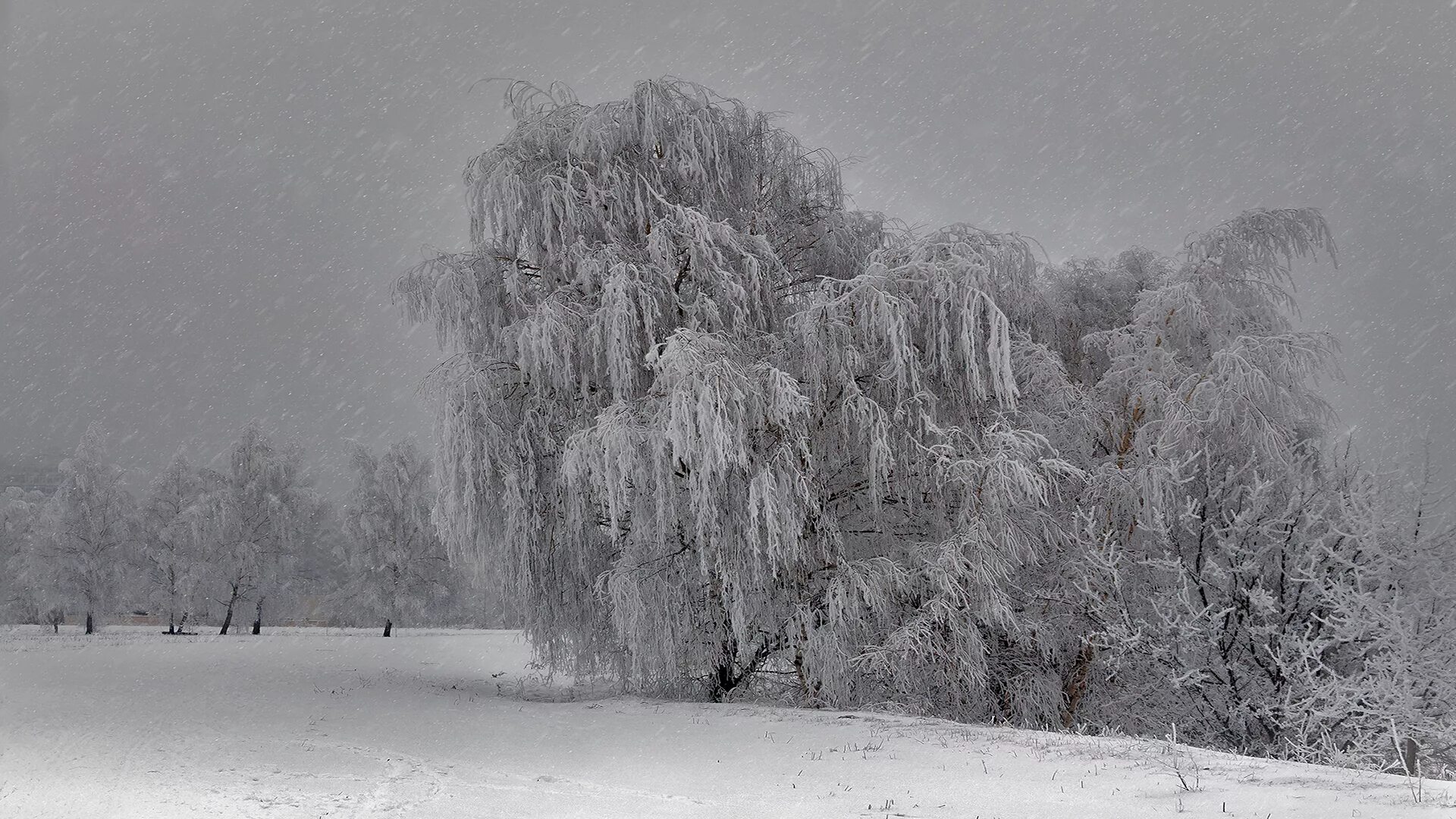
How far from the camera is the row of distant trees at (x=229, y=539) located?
3491cm

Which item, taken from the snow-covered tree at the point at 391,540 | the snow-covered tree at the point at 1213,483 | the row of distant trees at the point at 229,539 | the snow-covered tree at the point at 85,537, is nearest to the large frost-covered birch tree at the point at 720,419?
the snow-covered tree at the point at 1213,483

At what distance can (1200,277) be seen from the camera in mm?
14406

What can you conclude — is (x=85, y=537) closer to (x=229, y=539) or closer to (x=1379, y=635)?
(x=229, y=539)

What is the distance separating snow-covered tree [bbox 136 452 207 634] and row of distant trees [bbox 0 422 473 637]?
0.05 metres

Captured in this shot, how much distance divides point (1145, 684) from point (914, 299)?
597 cm

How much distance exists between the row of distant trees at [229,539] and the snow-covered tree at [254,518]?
42mm

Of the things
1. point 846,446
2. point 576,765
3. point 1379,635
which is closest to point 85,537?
point 846,446

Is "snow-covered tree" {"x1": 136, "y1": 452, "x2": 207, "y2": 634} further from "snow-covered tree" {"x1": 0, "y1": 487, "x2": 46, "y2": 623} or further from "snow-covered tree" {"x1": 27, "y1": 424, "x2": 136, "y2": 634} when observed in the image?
"snow-covered tree" {"x1": 0, "y1": 487, "x2": 46, "y2": 623}

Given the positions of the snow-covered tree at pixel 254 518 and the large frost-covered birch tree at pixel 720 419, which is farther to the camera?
the snow-covered tree at pixel 254 518

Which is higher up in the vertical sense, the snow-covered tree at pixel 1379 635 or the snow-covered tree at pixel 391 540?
the snow-covered tree at pixel 391 540

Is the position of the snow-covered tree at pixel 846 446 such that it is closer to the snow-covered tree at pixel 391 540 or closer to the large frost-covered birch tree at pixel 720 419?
the large frost-covered birch tree at pixel 720 419

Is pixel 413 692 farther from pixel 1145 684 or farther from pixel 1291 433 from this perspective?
pixel 1291 433

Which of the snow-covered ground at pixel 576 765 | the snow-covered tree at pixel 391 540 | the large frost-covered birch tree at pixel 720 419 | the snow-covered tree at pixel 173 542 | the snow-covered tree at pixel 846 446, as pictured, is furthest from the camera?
the snow-covered tree at pixel 391 540

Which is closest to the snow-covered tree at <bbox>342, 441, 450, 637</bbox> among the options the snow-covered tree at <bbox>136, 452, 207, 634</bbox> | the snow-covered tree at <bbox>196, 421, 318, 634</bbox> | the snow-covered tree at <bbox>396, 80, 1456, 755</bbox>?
the snow-covered tree at <bbox>196, 421, 318, 634</bbox>
